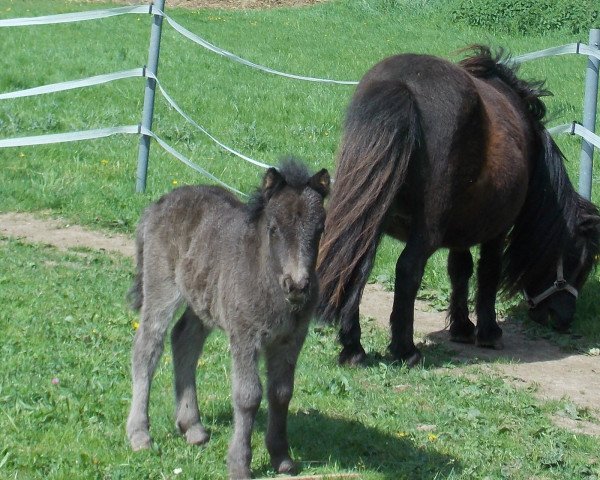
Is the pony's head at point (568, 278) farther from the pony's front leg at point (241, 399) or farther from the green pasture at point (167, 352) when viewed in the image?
the pony's front leg at point (241, 399)

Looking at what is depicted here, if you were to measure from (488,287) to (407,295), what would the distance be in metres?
1.23

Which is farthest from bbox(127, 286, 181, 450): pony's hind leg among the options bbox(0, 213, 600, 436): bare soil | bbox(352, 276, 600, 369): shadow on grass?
bbox(0, 213, 600, 436): bare soil

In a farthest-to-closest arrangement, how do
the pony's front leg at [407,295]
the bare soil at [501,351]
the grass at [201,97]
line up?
the grass at [201,97]
the pony's front leg at [407,295]
the bare soil at [501,351]

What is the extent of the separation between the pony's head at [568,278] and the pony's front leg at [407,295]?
5.26 feet

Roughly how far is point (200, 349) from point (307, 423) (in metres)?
0.72

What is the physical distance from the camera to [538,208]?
25.6 ft

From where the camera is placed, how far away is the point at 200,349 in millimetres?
5262

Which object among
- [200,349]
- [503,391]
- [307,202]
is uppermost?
[307,202]

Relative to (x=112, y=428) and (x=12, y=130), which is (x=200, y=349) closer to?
(x=112, y=428)

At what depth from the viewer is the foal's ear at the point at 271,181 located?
14.2 ft

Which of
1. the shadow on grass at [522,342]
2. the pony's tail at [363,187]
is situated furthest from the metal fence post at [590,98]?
the pony's tail at [363,187]

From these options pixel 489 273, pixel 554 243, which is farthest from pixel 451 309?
pixel 554 243

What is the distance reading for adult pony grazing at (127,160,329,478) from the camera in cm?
425

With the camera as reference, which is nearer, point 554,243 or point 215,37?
point 554,243
